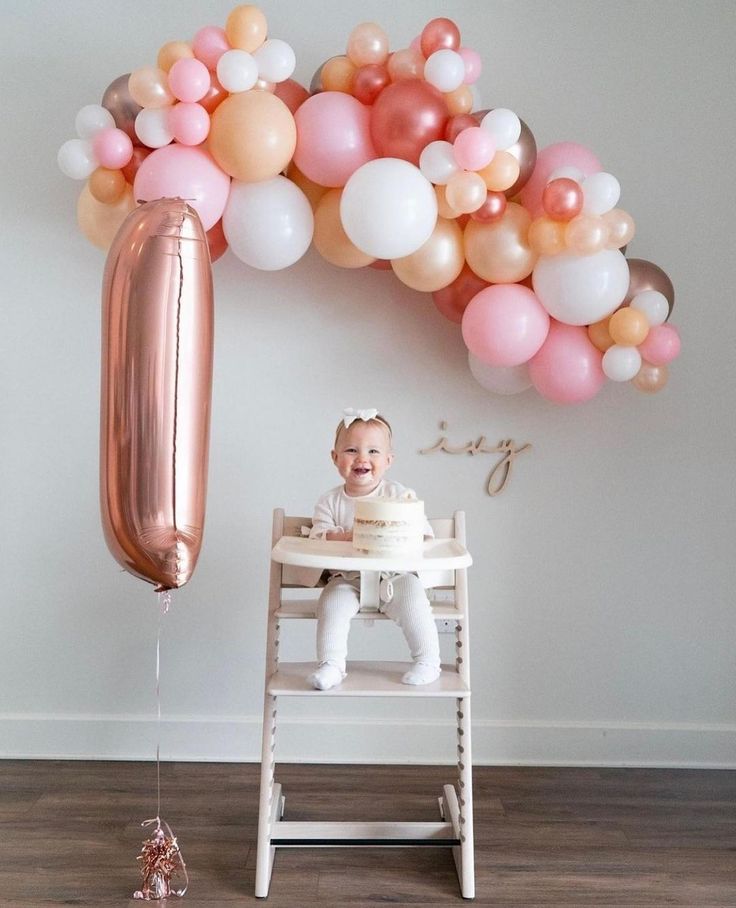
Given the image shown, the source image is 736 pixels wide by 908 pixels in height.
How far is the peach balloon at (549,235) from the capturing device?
230 centimetres

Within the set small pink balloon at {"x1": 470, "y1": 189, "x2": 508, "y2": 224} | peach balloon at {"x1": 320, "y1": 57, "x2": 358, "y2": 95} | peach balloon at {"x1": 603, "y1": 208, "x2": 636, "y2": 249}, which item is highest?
peach balloon at {"x1": 320, "y1": 57, "x2": 358, "y2": 95}

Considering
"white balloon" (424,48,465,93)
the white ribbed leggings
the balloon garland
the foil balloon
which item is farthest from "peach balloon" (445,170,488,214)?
the white ribbed leggings

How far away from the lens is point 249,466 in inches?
112

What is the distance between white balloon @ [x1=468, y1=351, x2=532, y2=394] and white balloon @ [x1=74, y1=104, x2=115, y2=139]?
109 centimetres

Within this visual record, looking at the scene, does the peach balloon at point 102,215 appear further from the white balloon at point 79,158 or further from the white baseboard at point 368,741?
the white baseboard at point 368,741

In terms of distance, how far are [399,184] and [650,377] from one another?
0.81 meters

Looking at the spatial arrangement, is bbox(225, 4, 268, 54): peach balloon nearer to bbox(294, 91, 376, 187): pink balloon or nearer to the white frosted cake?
bbox(294, 91, 376, 187): pink balloon

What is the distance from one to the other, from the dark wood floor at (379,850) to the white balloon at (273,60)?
181 cm

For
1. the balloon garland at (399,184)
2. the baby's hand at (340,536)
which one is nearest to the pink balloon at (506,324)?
the balloon garland at (399,184)

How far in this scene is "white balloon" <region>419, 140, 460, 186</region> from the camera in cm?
223

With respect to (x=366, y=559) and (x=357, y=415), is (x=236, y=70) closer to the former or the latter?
(x=357, y=415)

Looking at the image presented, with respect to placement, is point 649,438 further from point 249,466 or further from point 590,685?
point 249,466

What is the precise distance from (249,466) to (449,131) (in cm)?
112

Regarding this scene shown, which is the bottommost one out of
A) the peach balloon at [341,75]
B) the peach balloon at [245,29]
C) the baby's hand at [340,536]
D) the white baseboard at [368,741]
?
the white baseboard at [368,741]
